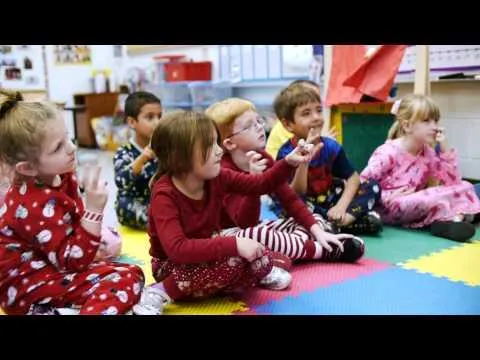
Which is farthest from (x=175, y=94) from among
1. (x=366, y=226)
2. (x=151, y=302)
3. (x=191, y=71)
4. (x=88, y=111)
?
(x=151, y=302)

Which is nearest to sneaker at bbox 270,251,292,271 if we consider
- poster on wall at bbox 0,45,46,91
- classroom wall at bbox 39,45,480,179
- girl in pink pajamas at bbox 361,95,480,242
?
girl in pink pajamas at bbox 361,95,480,242

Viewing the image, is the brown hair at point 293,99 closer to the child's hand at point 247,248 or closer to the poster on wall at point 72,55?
the child's hand at point 247,248

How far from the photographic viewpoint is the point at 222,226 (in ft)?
4.68

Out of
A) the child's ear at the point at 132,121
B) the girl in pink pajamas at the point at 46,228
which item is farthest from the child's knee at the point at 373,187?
the girl in pink pajamas at the point at 46,228

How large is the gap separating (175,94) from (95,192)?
9.93 feet

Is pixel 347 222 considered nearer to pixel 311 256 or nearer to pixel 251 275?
pixel 311 256

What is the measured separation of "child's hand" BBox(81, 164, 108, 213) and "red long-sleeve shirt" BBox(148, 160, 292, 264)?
0.48ft

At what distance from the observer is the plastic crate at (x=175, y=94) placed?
3.85 meters

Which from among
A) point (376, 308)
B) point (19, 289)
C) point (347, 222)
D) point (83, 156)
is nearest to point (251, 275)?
point (376, 308)

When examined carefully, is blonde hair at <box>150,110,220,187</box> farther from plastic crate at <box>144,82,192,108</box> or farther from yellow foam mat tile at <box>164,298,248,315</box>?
plastic crate at <box>144,82,192,108</box>

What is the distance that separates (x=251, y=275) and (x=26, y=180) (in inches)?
20.3

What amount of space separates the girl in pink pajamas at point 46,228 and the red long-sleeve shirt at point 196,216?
0.40ft

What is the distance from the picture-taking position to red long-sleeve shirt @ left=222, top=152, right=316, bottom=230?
1.40m

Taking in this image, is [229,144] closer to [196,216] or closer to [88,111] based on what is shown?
[196,216]
